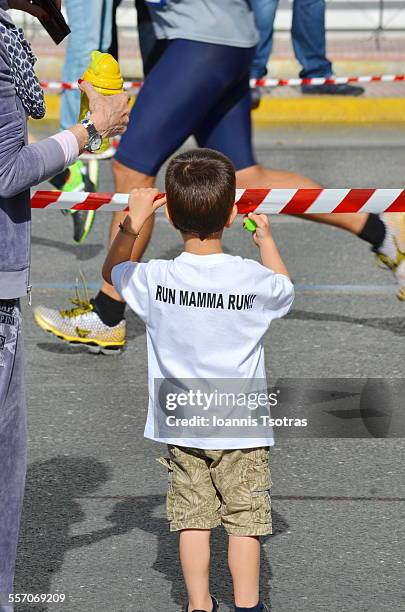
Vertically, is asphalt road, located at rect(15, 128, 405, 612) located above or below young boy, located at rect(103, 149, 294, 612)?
below

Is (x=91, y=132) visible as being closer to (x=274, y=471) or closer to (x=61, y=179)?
(x=274, y=471)

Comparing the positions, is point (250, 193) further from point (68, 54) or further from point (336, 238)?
point (68, 54)

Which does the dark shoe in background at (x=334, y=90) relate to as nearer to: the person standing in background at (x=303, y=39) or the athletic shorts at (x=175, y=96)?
the person standing in background at (x=303, y=39)

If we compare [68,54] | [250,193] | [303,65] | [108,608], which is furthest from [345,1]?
[108,608]

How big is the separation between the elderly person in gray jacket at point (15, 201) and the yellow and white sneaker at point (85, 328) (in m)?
2.54

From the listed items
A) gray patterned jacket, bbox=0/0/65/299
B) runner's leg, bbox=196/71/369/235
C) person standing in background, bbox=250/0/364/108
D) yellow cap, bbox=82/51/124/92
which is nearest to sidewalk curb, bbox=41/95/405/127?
person standing in background, bbox=250/0/364/108

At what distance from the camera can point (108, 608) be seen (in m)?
3.71

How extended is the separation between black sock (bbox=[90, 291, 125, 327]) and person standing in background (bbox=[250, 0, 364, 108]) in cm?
715

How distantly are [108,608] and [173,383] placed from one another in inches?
27.0

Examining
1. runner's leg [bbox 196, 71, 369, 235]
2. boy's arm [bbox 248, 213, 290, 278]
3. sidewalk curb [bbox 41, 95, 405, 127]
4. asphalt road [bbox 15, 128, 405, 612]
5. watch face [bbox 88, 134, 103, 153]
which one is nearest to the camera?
watch face [bbox 88, 134, 103, 153]

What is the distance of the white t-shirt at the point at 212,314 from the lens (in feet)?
11.0

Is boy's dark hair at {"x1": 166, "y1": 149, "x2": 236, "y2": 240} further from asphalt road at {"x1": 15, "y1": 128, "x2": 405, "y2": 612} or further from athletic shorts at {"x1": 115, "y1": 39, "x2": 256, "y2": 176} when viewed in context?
athletic shorts at {"x1": 115, "y1": 39, "x2": 256, "y2": 176}

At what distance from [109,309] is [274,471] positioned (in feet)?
4.86

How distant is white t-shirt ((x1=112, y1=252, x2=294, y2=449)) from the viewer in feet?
11.0
